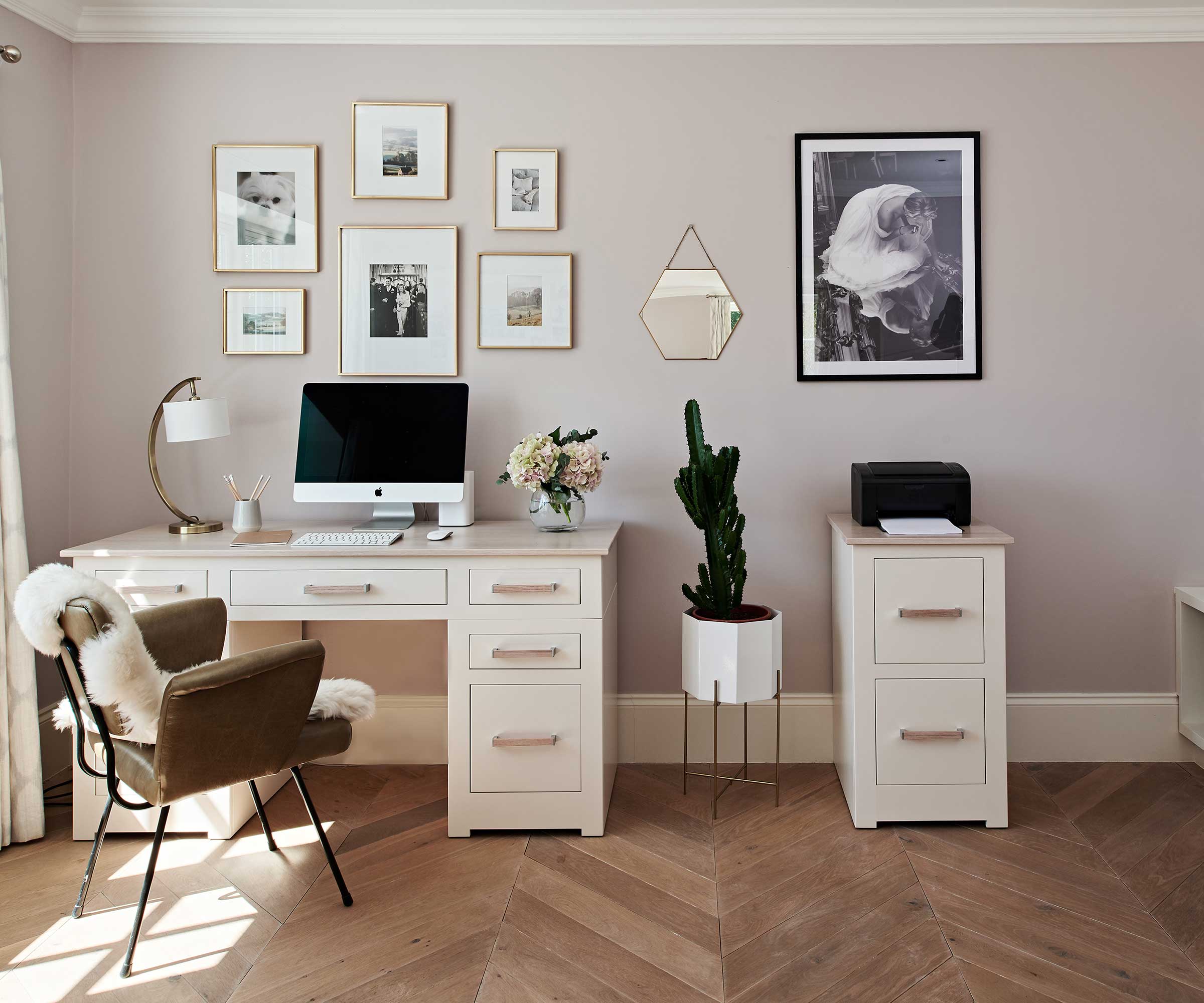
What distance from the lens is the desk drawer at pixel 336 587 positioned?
233 cm

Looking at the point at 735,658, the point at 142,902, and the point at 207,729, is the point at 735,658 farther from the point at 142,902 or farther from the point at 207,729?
the point at 142,902

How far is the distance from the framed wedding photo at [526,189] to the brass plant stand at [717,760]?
1.64 metres

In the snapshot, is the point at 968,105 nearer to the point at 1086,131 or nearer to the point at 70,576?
the point at 1086,131

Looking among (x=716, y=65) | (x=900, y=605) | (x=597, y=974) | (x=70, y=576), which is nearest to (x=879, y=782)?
(x=900, y=605)

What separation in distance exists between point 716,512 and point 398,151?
5.35ft

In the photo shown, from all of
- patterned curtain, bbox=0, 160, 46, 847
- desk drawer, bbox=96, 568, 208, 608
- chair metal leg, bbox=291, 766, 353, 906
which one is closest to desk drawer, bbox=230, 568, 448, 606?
desk drawer, bbox=96, 568, 208, 608

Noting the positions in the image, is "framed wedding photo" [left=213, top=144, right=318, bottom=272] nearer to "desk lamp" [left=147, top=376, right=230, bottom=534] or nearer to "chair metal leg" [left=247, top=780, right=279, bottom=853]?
"desk lamp" [left=147, top=376, right=230, bottom=534]

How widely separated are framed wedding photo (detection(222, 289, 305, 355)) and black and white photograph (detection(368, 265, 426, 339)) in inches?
9.9

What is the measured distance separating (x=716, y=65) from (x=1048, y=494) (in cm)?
185

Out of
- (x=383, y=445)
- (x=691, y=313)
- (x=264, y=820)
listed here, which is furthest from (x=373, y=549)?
(x=691, y=313)

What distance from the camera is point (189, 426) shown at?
2566 mm

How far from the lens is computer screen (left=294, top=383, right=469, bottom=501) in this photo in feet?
8.69

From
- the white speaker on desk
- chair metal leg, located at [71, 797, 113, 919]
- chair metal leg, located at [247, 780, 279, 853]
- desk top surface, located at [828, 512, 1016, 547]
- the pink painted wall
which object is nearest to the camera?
chair metal leg, located at [71, 797, 113, 919]

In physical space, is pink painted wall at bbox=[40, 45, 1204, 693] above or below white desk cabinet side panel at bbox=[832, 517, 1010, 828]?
above
